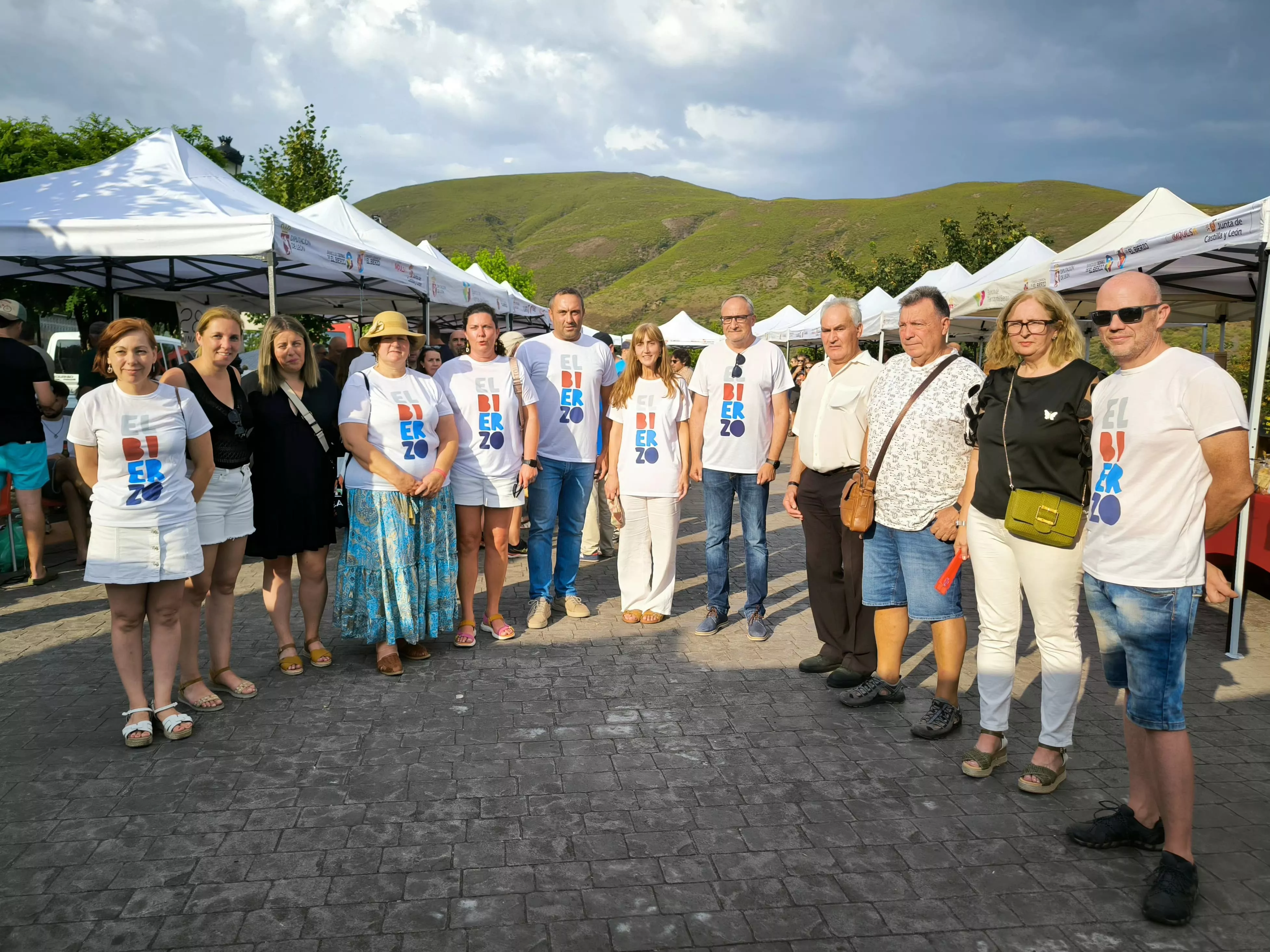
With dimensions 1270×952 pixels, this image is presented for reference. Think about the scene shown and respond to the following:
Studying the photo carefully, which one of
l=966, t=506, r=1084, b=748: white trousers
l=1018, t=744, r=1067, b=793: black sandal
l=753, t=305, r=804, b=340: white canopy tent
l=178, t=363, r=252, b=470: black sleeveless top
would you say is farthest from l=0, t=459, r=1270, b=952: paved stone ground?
l=753, t=305, r=804, b=340: white canopy tent

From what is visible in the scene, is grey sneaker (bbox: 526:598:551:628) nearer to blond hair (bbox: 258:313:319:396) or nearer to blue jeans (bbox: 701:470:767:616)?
blue jeans (bbox: 701:470:767:616)

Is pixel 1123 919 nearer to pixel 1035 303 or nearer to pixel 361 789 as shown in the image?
pixel 1035 303

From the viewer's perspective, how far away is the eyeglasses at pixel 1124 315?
9.41 ft

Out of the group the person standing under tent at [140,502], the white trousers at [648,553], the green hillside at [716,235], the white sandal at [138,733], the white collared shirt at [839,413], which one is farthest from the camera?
the green hillside at [716,235]

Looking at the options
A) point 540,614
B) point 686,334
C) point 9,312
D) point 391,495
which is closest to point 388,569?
point 391,495

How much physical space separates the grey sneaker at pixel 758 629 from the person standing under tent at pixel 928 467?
1.55m

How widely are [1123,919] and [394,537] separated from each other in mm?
3780

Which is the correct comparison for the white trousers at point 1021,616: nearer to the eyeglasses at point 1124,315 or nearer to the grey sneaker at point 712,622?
the eyeglasses at point 1124,315

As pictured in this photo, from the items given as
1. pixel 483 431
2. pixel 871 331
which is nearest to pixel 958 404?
pixel 483 431

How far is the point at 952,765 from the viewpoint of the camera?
3818 mm

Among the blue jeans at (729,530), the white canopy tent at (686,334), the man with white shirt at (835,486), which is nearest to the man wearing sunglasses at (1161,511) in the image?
the man with white shirt at (835,486)

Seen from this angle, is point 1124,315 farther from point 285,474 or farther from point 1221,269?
point 1221,269

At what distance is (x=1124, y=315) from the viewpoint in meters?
2.89

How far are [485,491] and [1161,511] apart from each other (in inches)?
149
